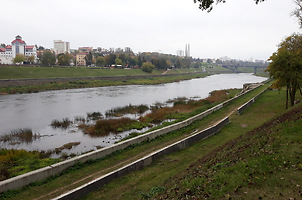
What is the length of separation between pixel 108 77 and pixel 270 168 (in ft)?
268

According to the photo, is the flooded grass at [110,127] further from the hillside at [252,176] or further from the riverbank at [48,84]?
the riverbank at [48,84]

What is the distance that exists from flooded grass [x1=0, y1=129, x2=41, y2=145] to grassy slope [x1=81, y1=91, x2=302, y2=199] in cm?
1378

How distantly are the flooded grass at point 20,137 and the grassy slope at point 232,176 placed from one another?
45.2ft

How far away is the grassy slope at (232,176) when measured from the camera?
748cm

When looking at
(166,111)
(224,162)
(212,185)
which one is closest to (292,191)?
(212,185)

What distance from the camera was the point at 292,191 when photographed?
A: 7043mm

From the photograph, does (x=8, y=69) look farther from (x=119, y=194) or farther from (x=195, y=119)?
(x=119, y=194)

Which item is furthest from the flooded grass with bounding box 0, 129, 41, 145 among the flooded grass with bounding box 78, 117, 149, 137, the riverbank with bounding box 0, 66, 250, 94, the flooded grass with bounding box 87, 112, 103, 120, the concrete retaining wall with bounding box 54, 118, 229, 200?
the riverbank with bounding box 0, 66, 250, 94

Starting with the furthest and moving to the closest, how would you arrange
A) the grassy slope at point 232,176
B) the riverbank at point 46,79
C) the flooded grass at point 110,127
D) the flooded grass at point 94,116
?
the riverbank at point 46,79, the flooded grass at point 94,116, the flooded grass at point 110,127, the grassy slope at point 232,176

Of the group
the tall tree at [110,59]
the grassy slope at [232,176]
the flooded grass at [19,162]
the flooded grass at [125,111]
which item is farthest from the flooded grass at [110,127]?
the tall tree at [110,59]

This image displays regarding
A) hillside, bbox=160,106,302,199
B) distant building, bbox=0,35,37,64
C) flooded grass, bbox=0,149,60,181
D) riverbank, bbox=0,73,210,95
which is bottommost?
flooded grass, bbox=0,149,60,181

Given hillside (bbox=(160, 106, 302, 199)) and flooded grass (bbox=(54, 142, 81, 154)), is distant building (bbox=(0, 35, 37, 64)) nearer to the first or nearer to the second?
flooded grass (bbox=(54, 142, 81, 154))

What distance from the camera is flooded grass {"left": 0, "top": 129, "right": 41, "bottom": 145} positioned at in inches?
838

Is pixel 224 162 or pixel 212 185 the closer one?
pixel 212 185
